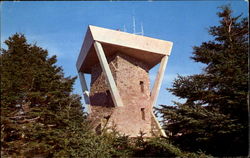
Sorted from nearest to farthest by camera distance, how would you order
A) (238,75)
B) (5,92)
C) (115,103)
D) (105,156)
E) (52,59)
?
(238,75) < (5,92) < (105,156) < (52,59) < (115,103)

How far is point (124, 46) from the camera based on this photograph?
38.1ft

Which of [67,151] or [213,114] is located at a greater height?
[213,114]

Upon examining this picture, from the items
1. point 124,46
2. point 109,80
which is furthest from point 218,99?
point 124,46

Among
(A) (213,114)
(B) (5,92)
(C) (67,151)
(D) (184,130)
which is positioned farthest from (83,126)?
(A) (213,114)

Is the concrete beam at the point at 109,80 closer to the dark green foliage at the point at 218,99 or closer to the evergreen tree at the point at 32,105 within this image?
the evergreen tree at the point at 32,105

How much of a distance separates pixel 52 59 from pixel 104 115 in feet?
15.2

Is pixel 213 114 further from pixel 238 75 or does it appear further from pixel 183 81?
pixel 183 81

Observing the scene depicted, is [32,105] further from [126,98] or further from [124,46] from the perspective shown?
[124,46]

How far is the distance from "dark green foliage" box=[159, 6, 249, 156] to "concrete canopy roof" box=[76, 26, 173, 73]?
4.50 metres

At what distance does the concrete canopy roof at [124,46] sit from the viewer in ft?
36.4

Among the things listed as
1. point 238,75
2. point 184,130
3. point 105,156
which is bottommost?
point 105,156

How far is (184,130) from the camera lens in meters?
7.27

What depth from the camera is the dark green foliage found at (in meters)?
5.88

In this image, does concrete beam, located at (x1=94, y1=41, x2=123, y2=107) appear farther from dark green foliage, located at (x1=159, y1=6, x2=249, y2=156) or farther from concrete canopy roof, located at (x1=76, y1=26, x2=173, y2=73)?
dark green foliage, located at (x1=159, y1=6, x2=249, y2=156)
